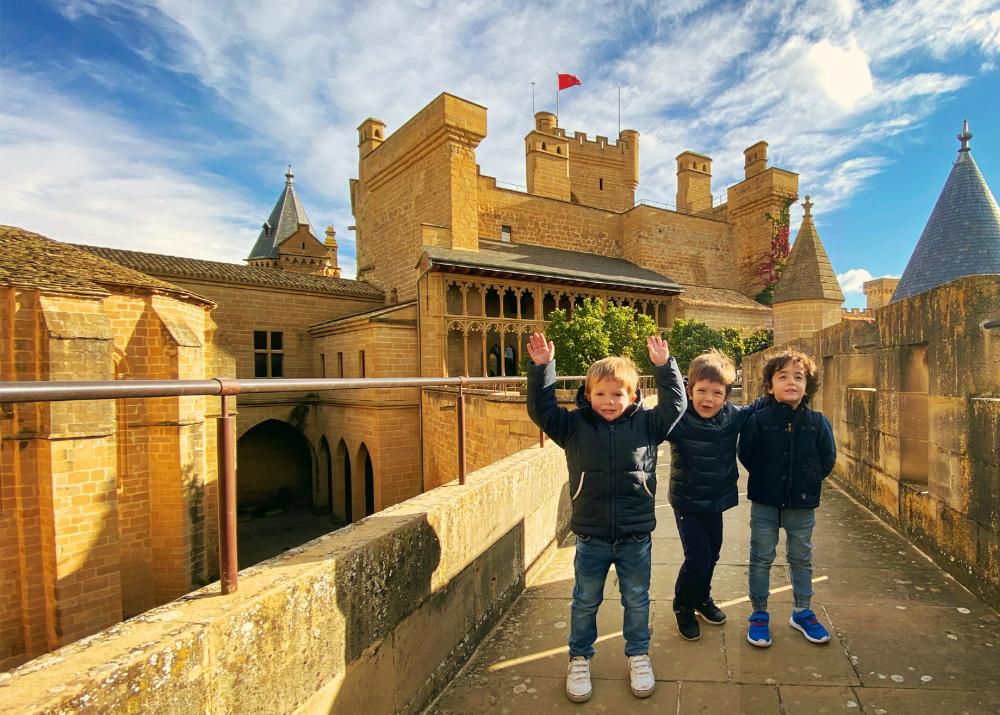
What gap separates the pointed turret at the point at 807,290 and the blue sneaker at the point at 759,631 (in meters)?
10.8

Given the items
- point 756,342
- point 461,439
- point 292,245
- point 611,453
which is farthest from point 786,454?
point 292,245

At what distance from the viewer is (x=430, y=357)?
1742 cm

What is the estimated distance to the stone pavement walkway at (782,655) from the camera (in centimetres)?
198

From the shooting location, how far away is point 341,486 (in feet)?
63.3

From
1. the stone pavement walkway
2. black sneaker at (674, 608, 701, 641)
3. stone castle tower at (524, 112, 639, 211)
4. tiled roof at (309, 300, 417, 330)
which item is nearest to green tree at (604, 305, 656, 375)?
tiled roof at (309, 300, 417, 330)

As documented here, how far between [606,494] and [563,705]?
835 millimetres

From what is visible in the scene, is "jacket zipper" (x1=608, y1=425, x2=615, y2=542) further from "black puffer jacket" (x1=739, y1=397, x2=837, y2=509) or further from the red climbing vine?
the red climbing vine

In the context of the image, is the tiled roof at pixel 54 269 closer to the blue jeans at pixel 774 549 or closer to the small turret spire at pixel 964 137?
the blue jeans at pixel 774 549

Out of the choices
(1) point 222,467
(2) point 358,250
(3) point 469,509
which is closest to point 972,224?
(3) point 469,509

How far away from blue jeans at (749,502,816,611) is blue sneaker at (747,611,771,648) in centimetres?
6

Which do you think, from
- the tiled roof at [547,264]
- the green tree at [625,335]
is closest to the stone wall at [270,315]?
the tiled roof at [547,264]

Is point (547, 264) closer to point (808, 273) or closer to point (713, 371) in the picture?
point (808, 273)

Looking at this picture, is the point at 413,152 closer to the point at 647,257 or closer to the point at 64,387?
the point at 647,257

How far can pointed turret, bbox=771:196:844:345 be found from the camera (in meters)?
11.8
